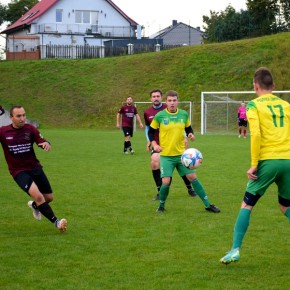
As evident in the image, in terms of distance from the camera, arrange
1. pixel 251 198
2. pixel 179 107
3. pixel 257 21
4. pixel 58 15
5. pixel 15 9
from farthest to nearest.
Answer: pixel 15 9 < pixel 58 15 < pixel 257 21 < pixel 179 107 < pixel 251 198

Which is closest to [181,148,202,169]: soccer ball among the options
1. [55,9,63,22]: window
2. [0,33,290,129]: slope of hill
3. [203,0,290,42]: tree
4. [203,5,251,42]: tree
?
[0,33,290,129]: slope of hill

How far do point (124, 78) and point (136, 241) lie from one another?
137ft

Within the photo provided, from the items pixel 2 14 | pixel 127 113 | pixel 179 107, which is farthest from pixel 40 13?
pixel 127 113

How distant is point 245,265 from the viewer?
7.13 metres

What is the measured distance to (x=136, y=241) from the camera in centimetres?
841

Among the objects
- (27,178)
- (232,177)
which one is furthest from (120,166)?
(27,178)

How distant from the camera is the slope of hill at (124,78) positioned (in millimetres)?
45344

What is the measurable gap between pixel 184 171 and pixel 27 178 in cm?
267

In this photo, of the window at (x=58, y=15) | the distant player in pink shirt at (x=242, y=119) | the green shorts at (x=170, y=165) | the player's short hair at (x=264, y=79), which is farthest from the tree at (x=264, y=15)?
the player's short hair at (x=264, y=79)

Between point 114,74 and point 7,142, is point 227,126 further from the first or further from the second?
point 7,142

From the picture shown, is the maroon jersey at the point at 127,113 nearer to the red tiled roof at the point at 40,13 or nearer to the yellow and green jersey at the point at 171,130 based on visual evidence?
the yellow and green jersey at the point at 171,130

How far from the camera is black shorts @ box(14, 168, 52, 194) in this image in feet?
29.2

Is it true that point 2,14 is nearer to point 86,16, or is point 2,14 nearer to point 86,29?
point 86,16

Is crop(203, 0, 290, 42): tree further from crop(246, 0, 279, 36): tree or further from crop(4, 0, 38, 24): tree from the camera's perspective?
crop(4, 0, 38, 24): tree
